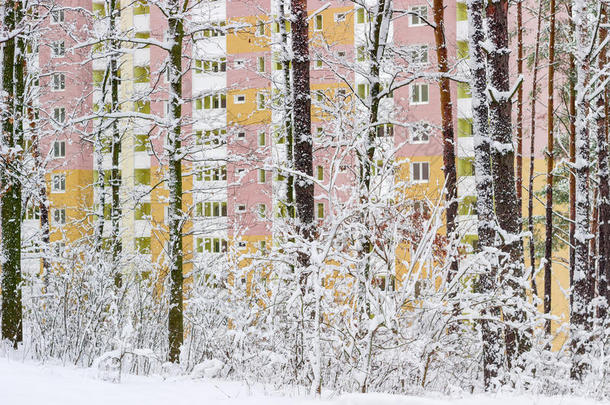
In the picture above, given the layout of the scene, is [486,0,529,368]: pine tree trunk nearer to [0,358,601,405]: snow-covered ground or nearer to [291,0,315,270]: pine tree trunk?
[291,0,315,270]: pine tree trunk

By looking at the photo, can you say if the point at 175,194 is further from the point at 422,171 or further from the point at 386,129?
the point at 422,171

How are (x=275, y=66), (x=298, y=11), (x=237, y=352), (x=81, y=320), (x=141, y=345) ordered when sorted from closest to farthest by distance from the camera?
(x=237, y=352)
(x=81, y=320)
(x=298, y=11)
(x=141, y=345)
(x=275, y=66)

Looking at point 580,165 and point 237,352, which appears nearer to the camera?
point 237,352

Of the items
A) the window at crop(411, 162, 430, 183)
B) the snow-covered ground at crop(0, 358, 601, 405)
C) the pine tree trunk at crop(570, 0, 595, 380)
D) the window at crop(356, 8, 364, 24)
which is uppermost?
the window at crop(356, 8, 364, 24)

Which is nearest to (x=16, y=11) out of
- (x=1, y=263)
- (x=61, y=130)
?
(x=61, y=130)

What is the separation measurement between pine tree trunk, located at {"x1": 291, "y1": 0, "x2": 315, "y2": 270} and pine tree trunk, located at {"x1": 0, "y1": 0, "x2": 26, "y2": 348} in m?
4.69

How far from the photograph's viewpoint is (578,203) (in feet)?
49.5

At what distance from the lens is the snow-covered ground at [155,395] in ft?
18.1

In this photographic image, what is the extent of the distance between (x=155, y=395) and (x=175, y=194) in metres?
6.90

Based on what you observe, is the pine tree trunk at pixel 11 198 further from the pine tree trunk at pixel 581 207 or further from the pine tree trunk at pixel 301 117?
the pine tree trunk at pixel 581 207

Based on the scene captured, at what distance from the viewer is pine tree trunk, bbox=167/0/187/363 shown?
12344 mm

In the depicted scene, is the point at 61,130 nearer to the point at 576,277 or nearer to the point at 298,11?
the point at 298,11

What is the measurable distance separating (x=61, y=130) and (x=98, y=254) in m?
2.74

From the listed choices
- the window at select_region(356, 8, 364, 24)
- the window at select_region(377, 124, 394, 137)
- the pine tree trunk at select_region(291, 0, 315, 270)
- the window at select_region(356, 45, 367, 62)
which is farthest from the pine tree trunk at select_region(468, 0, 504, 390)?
the window at select_region(356, 8, 364, 24)
